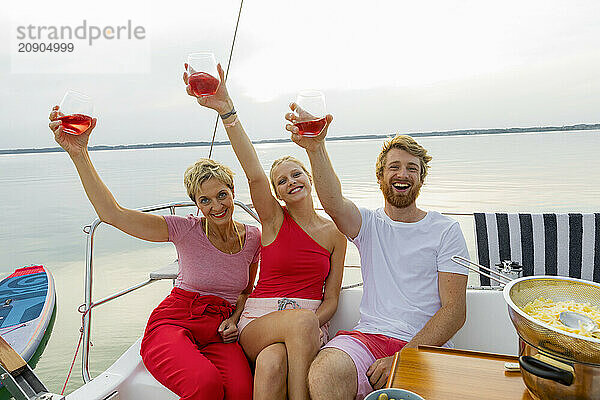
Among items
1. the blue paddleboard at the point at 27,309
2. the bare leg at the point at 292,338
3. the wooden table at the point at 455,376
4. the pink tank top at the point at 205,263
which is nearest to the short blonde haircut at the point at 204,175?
the pink tank top at the point at 205,263

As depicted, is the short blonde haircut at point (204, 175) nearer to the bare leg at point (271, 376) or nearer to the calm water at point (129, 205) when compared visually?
the bare leg at point (271, 376)

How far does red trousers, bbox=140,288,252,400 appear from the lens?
161 cm

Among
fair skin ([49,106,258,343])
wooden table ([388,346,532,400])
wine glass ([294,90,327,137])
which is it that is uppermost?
wine glass ([294,90,327,137])

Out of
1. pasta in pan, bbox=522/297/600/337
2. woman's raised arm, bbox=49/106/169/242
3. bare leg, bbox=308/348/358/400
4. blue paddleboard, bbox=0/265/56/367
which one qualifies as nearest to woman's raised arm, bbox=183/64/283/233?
woman's raised arm, bbox=49/106/169/242

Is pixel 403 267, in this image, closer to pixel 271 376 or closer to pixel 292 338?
pixel 292 338

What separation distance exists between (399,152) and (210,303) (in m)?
0.99

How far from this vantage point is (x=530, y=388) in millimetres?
968

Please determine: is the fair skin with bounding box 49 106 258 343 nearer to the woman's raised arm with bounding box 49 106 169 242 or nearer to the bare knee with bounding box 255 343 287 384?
the woman's raised arm with bounding box 49 106 169 242

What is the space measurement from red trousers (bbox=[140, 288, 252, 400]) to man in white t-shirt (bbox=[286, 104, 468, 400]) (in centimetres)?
32

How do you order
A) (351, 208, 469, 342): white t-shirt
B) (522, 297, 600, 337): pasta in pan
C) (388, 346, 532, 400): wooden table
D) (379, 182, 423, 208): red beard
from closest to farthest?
(522, 297, 600, 337): pasta in pan
(388, 346, 532, 400): wooden table
(351, 208, 469, 342): white t-shirt
(379, 182, 423, 208): red beard

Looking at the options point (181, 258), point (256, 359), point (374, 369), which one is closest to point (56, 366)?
point (181, 258)

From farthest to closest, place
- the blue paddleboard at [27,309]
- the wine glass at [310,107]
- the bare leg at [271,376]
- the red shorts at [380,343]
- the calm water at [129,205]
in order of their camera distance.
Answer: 1. the calm water at [129,205]
2. the blue paddleboard at [27,309]
3. the red shorts at [380,343]
4. the bare leg at [271,376]
5. the wine glass at [310,107]

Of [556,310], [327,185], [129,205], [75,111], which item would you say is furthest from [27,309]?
[556,310]

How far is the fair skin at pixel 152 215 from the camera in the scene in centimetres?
165
